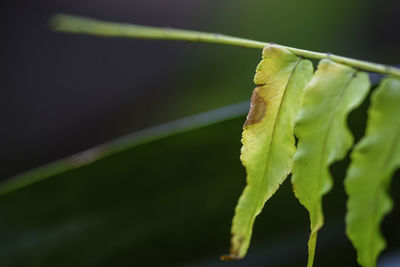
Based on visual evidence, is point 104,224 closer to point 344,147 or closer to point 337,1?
point 344,147

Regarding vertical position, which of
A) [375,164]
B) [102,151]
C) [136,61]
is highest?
[136,61]

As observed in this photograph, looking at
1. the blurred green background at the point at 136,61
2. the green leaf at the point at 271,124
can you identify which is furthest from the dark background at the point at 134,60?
the green leaf at the point at 271,124

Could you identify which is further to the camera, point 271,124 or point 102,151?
point 102,151

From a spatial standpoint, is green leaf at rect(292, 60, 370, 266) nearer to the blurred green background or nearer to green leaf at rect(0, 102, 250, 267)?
green leaf at rect(0, 102, 250, 267)

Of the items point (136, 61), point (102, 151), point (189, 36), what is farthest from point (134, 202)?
point (136, 61)

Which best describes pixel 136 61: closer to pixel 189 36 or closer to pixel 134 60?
pixel 134 60

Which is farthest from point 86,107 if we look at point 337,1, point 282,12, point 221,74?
point 337,1
